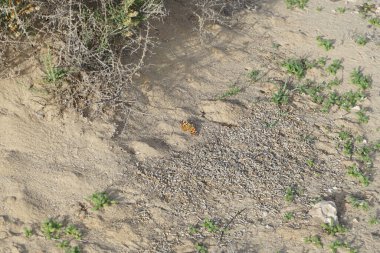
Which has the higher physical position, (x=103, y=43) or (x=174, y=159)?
(x=103, y=43)

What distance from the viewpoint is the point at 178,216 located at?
4.20 metres

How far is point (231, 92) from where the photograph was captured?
17.9 ft

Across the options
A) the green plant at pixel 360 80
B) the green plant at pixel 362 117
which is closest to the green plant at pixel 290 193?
the green plant at pixel 362 117

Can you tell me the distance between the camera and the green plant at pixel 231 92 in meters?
5.40

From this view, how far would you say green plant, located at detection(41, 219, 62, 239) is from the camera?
3.88 metres

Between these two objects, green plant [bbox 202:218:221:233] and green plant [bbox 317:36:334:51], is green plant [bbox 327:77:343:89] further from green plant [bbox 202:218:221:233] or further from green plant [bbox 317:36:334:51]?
green plant [bbox 202:218:221:233]

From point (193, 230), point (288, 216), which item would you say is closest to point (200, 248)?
point (193, 230)

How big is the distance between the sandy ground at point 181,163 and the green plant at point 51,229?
48 mm

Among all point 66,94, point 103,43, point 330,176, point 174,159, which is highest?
point 103,43

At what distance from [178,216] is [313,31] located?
139 inches

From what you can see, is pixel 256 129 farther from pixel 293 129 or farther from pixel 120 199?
pixel 120 199

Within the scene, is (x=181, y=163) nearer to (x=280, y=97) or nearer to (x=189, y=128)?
(x=189, y=128)

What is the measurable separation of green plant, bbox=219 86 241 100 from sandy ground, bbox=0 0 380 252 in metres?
0.04

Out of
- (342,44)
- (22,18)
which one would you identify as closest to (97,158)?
(22,18)
